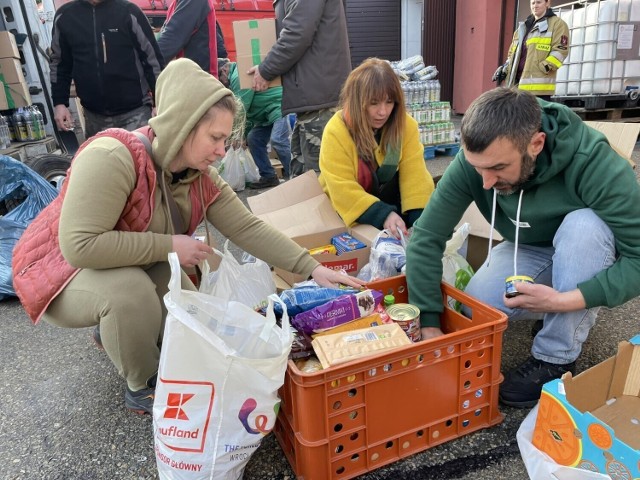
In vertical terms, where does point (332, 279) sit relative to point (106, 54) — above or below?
below

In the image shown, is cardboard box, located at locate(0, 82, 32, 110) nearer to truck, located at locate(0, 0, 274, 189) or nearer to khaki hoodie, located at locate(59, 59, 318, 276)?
truck, located at locate(0, 0, 274, 189)

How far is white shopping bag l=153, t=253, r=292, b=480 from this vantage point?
1205 millimetres

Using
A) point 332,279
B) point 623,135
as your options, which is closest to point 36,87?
point 332,279

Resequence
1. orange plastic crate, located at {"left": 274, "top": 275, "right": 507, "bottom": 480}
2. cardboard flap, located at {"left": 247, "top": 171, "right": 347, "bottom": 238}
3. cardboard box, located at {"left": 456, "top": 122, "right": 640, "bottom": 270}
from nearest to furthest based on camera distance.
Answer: orange plastic crate, located at {"left": 274, "top": 275, "right": 507, "bottom": 480} → cardboard box, located at {"left": 456, "top": 122, "right": 640, "bottom": 270} → cardboard flap, located at {"left": 247, "top": 171, "right": 347, "bottom": 238}

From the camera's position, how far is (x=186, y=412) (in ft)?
4.05

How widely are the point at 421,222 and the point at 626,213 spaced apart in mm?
656

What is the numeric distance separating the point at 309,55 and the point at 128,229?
2.06m

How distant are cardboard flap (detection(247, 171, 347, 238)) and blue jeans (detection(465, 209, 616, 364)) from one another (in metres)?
0.97

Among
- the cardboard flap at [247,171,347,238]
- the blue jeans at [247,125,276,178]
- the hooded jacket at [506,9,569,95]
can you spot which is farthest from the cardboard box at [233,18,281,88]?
the hooded jacket at [506,9,569,95]

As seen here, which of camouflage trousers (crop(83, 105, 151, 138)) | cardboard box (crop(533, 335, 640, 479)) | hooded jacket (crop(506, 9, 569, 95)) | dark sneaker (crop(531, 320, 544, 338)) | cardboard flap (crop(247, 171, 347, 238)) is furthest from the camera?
hooded jacket (crop(506, 9, 569, 95))

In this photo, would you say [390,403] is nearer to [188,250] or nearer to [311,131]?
[188,250]

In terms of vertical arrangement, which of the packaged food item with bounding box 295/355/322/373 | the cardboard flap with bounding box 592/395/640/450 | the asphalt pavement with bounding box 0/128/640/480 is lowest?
the asphalt pavement with bounding box 0/128/640/480

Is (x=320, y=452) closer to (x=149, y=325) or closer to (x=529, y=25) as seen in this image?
(x=149, y=325)

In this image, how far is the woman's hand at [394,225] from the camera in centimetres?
243
